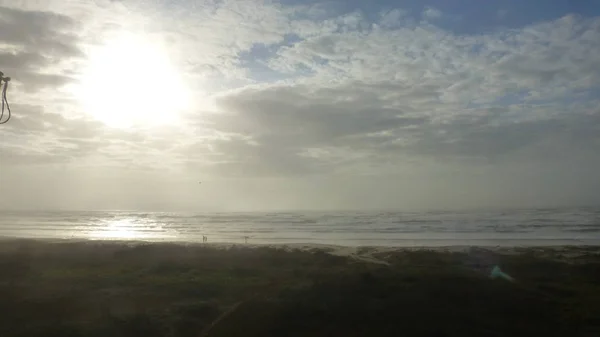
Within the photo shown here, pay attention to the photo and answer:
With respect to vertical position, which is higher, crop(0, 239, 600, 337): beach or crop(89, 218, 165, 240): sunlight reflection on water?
crop(0, 239, 600, 337): beach

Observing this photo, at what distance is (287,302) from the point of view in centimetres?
1195

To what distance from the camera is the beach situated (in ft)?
34.1

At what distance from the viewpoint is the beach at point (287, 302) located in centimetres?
1040

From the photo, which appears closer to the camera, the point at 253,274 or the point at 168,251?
the point at 253,274

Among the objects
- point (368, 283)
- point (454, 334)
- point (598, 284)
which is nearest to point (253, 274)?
point (368, 283)

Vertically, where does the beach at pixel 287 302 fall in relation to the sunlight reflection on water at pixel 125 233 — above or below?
above

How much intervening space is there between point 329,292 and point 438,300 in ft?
9.25

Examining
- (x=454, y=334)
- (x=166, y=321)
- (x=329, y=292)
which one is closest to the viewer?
(x=454, y=334)

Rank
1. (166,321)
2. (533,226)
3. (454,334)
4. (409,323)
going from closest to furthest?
(454,334) → (409,323) → (166,321) → (533,226)

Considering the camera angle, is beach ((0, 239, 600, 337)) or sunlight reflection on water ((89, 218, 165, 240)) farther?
sunlight reflection on water ((89, 218, 165, 240))

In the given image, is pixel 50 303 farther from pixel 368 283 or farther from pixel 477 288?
pixel 477 288

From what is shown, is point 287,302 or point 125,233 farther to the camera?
point 125,233

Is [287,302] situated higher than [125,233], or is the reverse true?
[287,302]

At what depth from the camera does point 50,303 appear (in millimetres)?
12930
